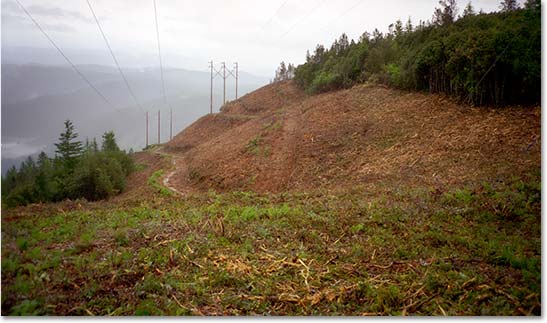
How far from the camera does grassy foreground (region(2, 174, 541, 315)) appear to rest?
2.93 m

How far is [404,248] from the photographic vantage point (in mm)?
4441

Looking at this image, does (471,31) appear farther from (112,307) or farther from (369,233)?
(112,307)

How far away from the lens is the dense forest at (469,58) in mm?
7395

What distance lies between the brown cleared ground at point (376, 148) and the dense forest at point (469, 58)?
72 centimetres

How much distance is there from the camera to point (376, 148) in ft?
37.4

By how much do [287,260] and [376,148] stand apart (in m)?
8.29

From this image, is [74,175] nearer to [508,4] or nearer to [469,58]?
[508,4]

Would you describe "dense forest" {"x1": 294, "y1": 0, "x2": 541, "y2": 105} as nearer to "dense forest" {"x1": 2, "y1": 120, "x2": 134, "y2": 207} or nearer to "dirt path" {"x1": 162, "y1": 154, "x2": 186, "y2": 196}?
"dense forest" {"x1": 2, "y1": 120, "x2": 134, "y2": 207}

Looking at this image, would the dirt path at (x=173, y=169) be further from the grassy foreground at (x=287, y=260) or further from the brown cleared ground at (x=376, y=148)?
the grassy foreground at (x=287, y=260)

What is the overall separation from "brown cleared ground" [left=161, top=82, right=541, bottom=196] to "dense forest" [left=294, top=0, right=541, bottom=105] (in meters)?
0.72

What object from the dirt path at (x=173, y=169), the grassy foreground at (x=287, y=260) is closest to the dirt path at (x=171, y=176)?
the dirt path at (x=173, y=169)

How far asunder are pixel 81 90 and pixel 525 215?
31.8 feet

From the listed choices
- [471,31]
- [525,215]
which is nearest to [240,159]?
[471,31]

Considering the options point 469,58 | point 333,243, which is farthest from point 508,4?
point 469,58
